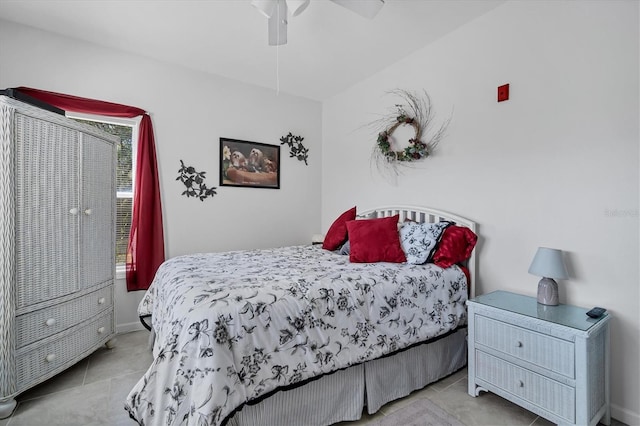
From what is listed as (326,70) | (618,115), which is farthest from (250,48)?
(618,115)

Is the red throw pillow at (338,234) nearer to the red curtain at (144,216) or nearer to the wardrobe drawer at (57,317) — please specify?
the red curtain at (144,216)

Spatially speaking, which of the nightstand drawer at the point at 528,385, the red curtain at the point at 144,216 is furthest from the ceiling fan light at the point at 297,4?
the nightstand drawer at the point at 528,385

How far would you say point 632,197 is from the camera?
5.45 feet

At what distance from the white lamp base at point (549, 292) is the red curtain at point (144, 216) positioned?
10.3 feet

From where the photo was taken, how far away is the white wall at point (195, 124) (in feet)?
8.58

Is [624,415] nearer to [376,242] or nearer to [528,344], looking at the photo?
[528,344]

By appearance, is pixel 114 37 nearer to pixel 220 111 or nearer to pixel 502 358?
pixel 220 111

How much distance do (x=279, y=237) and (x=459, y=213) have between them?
6.99ft

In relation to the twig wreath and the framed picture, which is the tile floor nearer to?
the twig wreath

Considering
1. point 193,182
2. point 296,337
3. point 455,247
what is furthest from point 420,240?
point 193,182

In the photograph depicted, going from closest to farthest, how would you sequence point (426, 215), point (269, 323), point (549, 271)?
point (269, 323), point (549, 271), point (426, 215)

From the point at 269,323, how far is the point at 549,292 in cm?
165

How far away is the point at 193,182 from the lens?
3.26 metres

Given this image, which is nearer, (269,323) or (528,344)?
(269,323)
